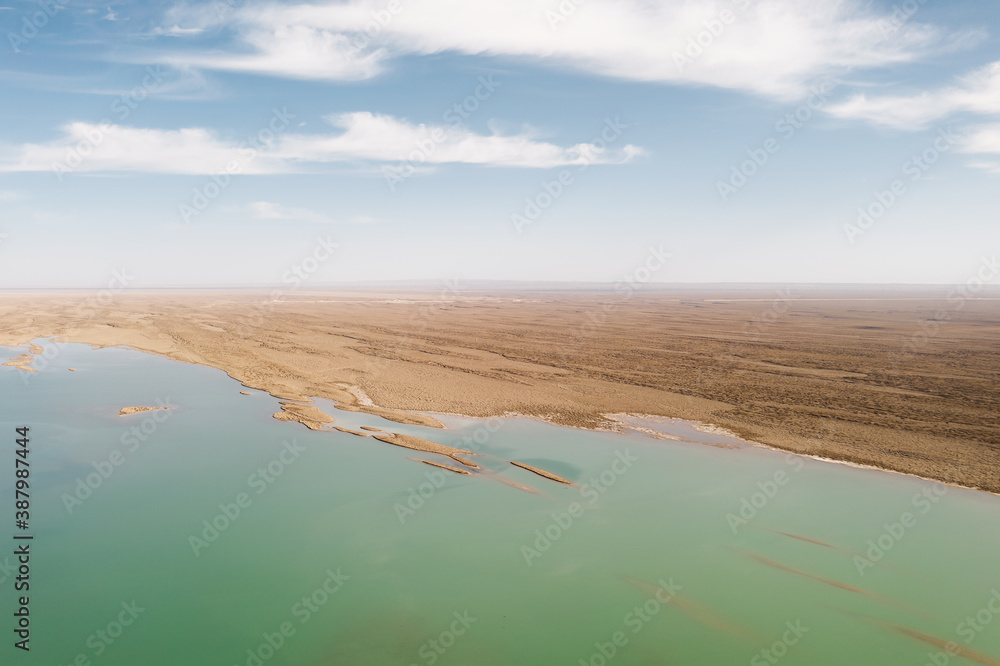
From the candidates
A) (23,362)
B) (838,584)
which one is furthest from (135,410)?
(838,584)

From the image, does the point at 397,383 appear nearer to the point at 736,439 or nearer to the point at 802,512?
the point at 736,439

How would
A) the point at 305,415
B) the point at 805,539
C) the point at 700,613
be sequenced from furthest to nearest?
1. the point at 305,415
2. the point at 805,539
3. the point at 700,613

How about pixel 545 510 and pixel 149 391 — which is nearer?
pixel 545 510

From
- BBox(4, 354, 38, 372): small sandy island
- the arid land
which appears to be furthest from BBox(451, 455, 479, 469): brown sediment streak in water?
BBox(4, 354, 38, 372): small sandy island

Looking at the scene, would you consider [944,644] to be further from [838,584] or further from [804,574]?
[804,574]

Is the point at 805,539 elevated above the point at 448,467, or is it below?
below

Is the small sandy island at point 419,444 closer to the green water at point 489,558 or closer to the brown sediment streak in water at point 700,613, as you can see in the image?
the green water at point 489,558

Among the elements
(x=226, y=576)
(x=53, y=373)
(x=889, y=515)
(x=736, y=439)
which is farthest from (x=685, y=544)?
(x=53, y=373)

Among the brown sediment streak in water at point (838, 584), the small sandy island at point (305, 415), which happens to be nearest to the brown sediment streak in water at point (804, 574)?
the brown sediment streak in water at point (838, 584)
